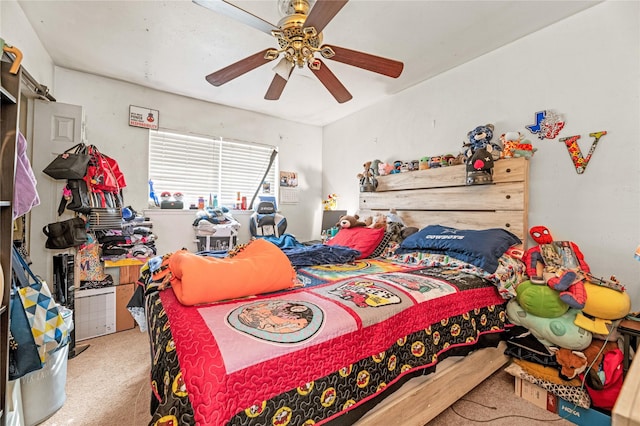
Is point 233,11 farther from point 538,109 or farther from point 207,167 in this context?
point 207,167

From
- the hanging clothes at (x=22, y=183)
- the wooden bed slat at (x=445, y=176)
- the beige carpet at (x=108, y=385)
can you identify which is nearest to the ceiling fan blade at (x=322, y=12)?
the hanging clothes at (x=22, y=183)

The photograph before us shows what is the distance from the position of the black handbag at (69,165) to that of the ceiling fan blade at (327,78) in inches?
77.6

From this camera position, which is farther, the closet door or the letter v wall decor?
the closet door

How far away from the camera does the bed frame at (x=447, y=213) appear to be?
1315 millimetres

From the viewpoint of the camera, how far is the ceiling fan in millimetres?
1345

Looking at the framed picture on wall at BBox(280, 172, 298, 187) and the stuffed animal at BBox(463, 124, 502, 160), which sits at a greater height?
the stuffed animal at BBox(463, 124, 502, 160)

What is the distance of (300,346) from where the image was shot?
3.11 ft

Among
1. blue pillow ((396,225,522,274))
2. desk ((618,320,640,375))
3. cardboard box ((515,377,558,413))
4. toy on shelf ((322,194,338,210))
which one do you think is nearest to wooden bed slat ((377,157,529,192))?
blue pillow ((396,225,522,274))

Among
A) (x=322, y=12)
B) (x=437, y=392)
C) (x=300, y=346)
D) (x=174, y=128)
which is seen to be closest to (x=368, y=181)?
(x=322, y=12)

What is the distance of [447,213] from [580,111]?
1.19 m

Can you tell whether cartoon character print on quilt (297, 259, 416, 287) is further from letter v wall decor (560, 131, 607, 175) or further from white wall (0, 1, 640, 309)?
letter v wall decor (560, 131, 607, 175)

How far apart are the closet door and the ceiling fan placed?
1380 millimetres

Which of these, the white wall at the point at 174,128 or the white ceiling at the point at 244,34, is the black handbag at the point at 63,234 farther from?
the white ceiling at the point at 244,34

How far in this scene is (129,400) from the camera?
1.67m
